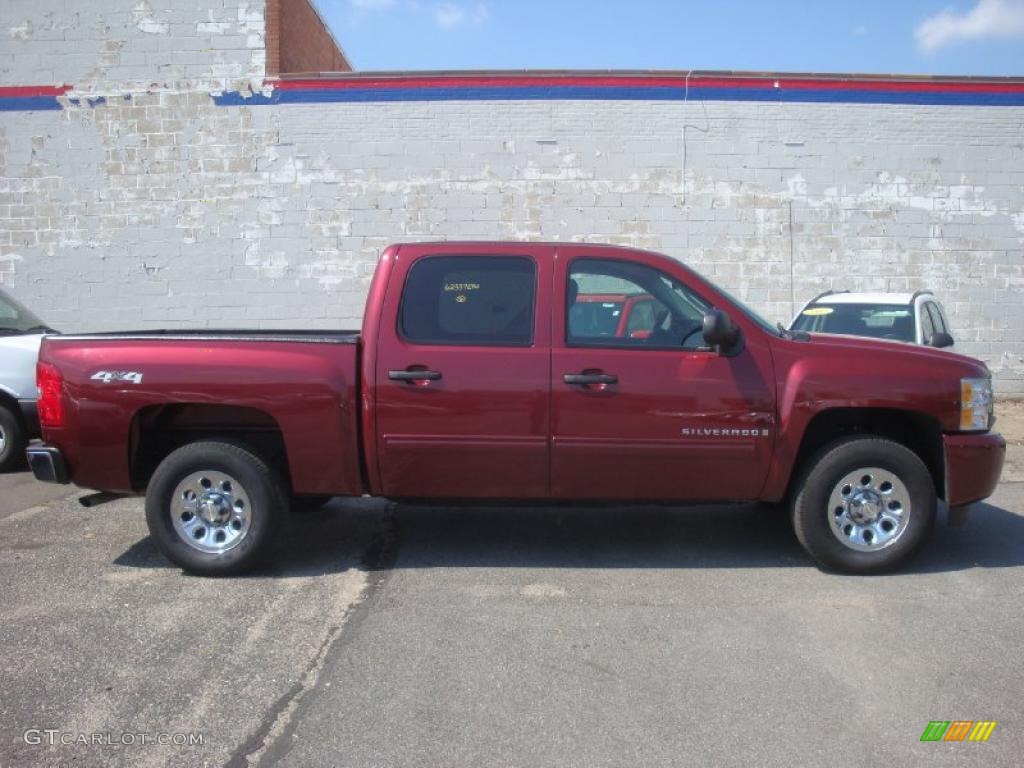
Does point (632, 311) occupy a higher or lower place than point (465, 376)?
higher

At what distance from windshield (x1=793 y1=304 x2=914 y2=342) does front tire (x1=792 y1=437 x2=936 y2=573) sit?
3922 mm

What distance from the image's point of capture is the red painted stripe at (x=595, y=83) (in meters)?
12.1

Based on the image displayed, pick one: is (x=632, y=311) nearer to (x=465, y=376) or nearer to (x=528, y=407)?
(x=528, y=407)

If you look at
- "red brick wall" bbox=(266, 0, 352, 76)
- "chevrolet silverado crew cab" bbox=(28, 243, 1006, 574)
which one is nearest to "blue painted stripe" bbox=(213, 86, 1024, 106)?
"red brick wall" bbox=(266, 0, 352, 76)

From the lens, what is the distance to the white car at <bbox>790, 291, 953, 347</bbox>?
883 cm

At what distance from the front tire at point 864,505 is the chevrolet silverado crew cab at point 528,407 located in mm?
12

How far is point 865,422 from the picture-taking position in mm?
5453

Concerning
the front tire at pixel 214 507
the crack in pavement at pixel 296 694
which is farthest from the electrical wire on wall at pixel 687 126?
the front tire at pixel 214 507

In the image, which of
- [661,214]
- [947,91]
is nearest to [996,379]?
[947,91]

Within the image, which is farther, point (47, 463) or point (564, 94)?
point (564, 94)

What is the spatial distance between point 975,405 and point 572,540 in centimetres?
265

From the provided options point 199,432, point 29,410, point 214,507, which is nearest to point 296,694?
point 214,507

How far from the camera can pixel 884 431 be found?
17.9 ft

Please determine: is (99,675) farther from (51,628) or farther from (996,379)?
(996,379)
